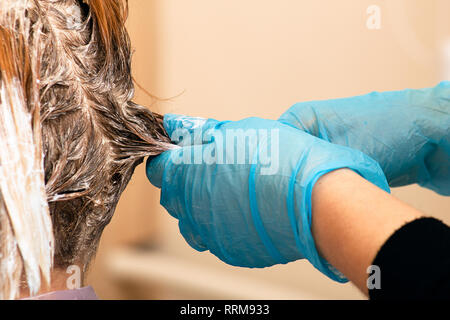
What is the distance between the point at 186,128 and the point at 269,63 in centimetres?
51

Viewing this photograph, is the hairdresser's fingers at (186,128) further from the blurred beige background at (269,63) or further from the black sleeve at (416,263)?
the black sleeve at (416,263)

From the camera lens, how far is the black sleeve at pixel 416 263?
356mm

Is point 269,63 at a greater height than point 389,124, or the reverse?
point 269,63

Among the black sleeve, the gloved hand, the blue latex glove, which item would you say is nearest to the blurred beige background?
the blue latex glove

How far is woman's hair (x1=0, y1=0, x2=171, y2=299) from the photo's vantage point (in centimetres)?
49

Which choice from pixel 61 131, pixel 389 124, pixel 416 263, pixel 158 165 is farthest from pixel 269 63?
pixel 416 263

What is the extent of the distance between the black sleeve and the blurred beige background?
0.83m

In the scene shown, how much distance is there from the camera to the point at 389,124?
822 millimetres

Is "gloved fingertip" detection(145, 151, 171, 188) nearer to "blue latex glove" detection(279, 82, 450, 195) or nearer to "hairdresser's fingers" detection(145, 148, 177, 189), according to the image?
"hairdresser's fingers" detection(145, 148, 177, 189)

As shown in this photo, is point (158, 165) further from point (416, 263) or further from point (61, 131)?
point (416, 263)

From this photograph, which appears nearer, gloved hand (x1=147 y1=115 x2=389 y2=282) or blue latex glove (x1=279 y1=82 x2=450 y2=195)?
gloved hand (x1=147 y1=115 x2=389 y2=282)

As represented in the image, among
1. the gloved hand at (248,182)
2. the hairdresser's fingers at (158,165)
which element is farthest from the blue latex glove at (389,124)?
the hairdresser's fingers at (158,165)

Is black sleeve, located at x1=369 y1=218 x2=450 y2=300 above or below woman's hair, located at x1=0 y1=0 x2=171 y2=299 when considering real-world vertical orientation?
below
